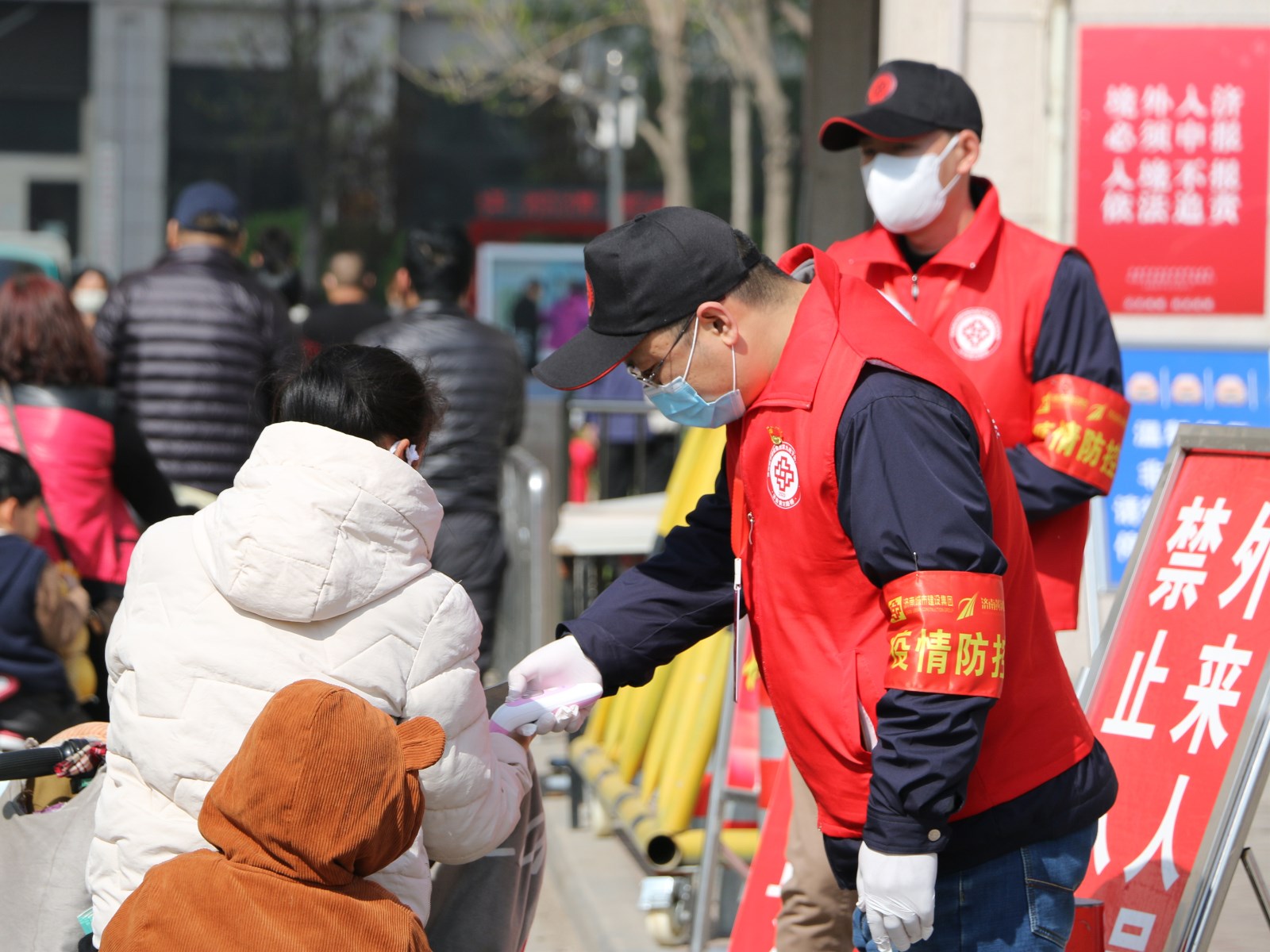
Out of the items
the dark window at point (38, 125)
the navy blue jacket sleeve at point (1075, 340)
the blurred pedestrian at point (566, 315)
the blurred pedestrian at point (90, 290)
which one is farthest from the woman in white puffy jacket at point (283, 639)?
the dark window at point (38, 125)

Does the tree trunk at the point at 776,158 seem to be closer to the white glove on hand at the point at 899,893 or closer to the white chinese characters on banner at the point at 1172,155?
the white chinese characters on banner at the point at 1172,155

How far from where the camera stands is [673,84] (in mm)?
22516

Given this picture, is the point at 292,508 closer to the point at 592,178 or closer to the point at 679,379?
the point at 679,379

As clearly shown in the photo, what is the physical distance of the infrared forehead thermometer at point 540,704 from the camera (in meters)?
2.92

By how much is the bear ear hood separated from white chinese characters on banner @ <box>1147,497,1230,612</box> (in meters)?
1.99

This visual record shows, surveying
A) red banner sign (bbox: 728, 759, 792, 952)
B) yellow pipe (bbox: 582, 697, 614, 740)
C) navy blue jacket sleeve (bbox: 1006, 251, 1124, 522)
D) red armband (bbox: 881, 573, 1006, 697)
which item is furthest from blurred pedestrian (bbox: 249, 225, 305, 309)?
red armband (bbox: 881, 573, 1006, 697)

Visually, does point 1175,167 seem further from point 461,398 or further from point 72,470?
point 72,470

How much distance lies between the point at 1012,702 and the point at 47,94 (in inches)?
1236

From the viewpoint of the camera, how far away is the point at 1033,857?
2566 millimetres

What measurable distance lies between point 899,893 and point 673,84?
2107 centimetres

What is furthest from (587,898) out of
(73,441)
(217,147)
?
(217,147)

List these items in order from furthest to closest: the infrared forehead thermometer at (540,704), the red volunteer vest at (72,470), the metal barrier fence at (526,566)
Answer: the metal barrier fence at (526,566), the red volunteer vest at (72,470), the infrared forehead thermometer at (540,704)

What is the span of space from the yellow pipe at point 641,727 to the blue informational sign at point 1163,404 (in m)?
1.80

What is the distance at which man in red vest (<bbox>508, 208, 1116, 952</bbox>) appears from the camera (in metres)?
2.32
